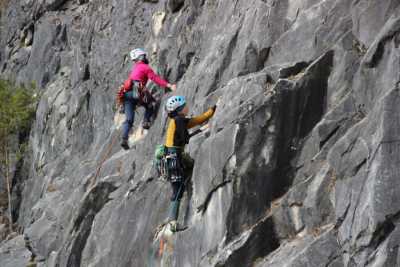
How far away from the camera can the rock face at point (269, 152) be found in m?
11.5

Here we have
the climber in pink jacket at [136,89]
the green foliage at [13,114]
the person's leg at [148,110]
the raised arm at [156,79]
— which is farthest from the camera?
the green foliage at [13,114]

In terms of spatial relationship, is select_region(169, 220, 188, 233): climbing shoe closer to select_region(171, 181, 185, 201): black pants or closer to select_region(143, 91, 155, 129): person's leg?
select_region(171, 181, 185, 201): black pants

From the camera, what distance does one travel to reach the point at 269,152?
13586 millimetres

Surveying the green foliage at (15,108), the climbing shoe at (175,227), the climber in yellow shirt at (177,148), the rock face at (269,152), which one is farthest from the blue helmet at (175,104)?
the green foliage at (15,108)

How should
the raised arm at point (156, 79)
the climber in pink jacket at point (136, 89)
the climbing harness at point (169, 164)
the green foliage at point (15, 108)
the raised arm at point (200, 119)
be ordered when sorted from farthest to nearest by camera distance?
the green foliage at point (15, 108) < the climber in pink jacket at point (136, 89) < the raised arm at point (156, 79) < the raised arm at point (200, 119) < the climbing harness at point (169, 164)

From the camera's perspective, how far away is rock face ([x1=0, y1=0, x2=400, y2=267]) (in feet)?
37.9

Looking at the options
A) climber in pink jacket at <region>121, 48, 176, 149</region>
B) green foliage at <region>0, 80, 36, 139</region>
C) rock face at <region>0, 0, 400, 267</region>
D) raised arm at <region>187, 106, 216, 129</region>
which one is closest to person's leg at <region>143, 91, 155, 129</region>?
climber in pink jacket at <region>121, 48, 176, 149</region>

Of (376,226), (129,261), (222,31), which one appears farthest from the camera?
(222,31)

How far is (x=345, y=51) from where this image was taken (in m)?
13.7

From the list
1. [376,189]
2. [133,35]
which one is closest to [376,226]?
[376,189]

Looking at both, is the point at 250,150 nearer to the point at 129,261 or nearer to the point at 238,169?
the point at 238,169

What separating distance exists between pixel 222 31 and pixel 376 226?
8586mm

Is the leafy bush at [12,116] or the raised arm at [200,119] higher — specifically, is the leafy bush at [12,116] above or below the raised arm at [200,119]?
above

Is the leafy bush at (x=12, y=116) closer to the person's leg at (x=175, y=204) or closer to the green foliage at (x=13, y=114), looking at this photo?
the green foliage at (x=13, y=114)
